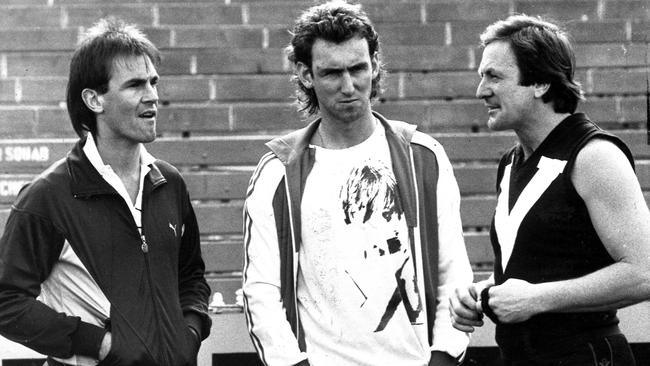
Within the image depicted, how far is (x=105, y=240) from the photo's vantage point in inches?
144

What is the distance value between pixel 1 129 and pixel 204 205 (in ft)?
3.75

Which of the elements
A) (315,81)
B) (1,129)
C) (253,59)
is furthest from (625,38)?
(1,129)

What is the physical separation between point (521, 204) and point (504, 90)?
0.39 meters

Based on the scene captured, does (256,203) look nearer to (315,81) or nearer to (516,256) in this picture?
(315,81)

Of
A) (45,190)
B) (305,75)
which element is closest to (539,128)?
(305,75)

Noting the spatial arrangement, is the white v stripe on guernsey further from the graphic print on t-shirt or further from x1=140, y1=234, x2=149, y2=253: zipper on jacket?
x1=140, y1=234, x2=149, y2=253: zipper on jacket

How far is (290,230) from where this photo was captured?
3.62 m

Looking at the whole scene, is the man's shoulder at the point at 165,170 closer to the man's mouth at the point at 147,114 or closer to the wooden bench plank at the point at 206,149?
the man's mouth at the point at 147,114

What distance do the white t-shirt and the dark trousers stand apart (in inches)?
19.2

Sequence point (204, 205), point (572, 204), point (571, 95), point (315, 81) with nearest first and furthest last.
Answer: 1. point (572, 204)
2. point (571, 95)
3. point (315, 81)
4. point (204, 205)

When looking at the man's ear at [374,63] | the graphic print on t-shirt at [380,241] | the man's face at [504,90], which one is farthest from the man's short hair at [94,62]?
the man's face at [504,90]

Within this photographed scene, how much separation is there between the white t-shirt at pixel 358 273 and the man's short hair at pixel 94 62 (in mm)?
812

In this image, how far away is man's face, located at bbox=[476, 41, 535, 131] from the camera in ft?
11.4

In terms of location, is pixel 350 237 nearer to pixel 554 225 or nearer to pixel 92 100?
pixel 554 225
